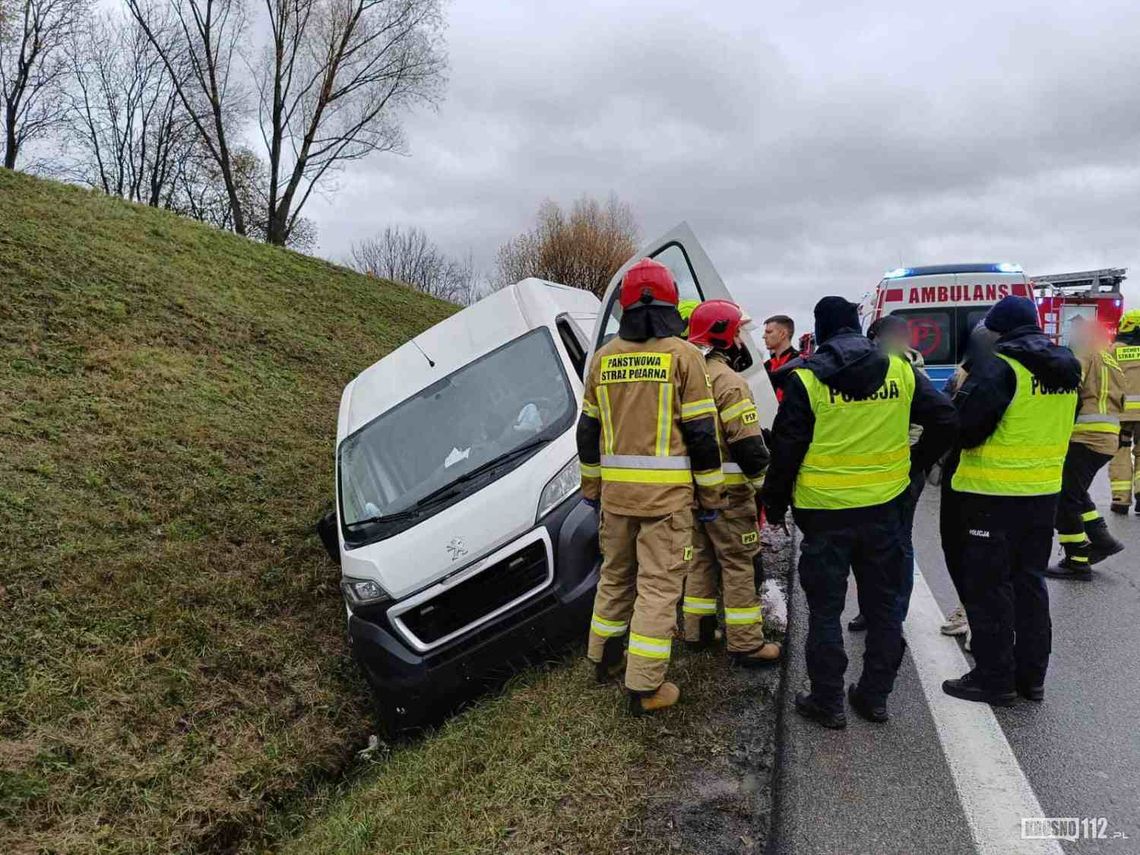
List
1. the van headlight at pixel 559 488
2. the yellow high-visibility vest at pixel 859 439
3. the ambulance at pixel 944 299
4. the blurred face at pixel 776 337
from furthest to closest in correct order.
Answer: the ambulance at pixel 944 299 → the blurred face at pixel 776 337 → the van headlight at pixel 559 488 → the yellow high-visibility vest at pixel 859 439

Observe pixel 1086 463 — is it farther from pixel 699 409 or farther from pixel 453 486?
pixel 453 486

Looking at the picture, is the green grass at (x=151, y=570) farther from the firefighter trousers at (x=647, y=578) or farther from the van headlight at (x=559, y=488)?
the firefighter trousers at (x=647, y=578)

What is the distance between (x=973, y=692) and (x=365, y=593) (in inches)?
118

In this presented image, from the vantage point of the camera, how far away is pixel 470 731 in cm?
370

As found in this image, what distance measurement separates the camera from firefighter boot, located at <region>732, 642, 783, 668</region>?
377 cm

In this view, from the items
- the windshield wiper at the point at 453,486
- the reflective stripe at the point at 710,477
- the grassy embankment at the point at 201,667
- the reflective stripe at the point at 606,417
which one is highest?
the reflective stripe at the point at 606,417

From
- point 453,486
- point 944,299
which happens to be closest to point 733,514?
point 453,486

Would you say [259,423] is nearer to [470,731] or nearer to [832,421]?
[470,731]

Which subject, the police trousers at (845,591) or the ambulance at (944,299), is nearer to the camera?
the police trousers at (845,591)

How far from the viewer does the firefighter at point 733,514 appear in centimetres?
362

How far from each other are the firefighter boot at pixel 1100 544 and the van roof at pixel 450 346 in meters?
3.93

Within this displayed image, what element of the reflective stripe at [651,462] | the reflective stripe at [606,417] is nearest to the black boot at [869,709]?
the reflective stripe at [651,462]

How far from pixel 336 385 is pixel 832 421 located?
329 inches

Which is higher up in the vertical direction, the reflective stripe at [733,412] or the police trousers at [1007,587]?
the reflective stripe at [733,412]
